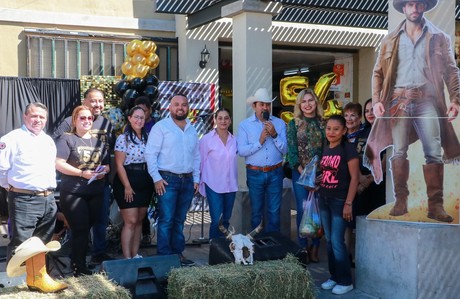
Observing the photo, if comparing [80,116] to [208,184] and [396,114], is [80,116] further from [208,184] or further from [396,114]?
[396,114]

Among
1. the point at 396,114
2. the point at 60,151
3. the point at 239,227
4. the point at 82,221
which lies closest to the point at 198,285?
the point at 82,221

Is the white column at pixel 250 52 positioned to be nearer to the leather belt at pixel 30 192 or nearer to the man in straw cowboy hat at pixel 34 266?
the leather belt at pixel 30 192

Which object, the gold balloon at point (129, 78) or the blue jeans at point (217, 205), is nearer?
the blue jeans at point (217, 205)

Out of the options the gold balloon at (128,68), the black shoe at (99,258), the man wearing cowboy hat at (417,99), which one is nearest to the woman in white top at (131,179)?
the black shoe at (99,258)

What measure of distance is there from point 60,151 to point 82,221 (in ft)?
2.29

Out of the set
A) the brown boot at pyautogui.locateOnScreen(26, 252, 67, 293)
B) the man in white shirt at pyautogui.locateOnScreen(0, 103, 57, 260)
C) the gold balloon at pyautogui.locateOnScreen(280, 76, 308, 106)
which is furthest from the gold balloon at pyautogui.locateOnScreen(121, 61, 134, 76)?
the brown boot at pyautogui.locateOnScreen(26, 252, 67, 293)

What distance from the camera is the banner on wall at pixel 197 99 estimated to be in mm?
10242

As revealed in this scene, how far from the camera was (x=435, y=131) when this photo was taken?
4.82 meters

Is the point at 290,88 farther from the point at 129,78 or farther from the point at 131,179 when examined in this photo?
the point at 131,179

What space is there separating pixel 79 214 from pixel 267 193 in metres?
2.16

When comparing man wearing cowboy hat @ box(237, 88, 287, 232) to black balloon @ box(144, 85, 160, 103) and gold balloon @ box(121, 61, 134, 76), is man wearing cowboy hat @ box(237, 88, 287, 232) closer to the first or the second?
black balloon @ box(144, 85, 160, 103)

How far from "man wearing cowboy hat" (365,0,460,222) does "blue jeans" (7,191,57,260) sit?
3.08 m

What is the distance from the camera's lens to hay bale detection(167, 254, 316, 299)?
4.30 metres

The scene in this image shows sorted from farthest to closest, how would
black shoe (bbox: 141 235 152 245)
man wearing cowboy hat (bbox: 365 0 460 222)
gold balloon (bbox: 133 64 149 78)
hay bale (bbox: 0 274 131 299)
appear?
gold balloon (bbox: 133 64 149 78) < black shoe (bbox: 141 235 152 245) < man wearing cowboy hat (bbox: 365 0 460 222) < hay bale (bbox: 0 274 131 299)
